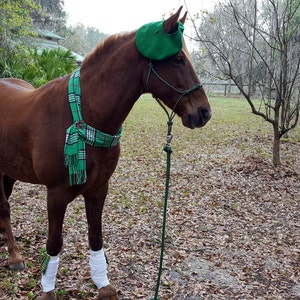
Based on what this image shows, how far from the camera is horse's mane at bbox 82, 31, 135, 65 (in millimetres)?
2311

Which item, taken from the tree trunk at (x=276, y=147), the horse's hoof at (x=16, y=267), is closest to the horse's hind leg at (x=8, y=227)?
the horse's hoof at (x=16, y=267)

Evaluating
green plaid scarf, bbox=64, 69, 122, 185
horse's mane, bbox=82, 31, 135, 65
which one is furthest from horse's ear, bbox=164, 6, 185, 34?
green plaid scarf, bbox=64, 69, 122, 185

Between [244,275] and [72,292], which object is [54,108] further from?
[244,275]

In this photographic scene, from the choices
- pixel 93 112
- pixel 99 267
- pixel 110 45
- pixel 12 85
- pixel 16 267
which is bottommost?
pixel 16 267

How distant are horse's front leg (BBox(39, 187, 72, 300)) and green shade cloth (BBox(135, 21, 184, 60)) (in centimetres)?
114

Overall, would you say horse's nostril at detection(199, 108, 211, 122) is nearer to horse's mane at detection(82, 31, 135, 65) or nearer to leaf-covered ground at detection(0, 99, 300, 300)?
horse's mane at detection(82, 31, 135, 65)

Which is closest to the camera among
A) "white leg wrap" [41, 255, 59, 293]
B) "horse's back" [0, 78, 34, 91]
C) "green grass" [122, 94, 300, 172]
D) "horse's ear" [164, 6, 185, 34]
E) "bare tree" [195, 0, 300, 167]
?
"horse's ear" [164, 6, 185, 34]

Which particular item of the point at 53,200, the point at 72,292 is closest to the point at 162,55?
the point at 53,200

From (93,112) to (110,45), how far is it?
0.49 meters

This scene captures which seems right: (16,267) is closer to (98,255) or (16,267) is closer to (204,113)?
(98,255)

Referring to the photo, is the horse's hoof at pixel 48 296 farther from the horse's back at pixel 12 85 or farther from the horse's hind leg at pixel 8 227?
the horse's back at pixel 12 85

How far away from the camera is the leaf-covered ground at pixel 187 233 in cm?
319

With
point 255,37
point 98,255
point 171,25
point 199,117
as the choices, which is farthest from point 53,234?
point 255,37

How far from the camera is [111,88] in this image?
2.29 metres
